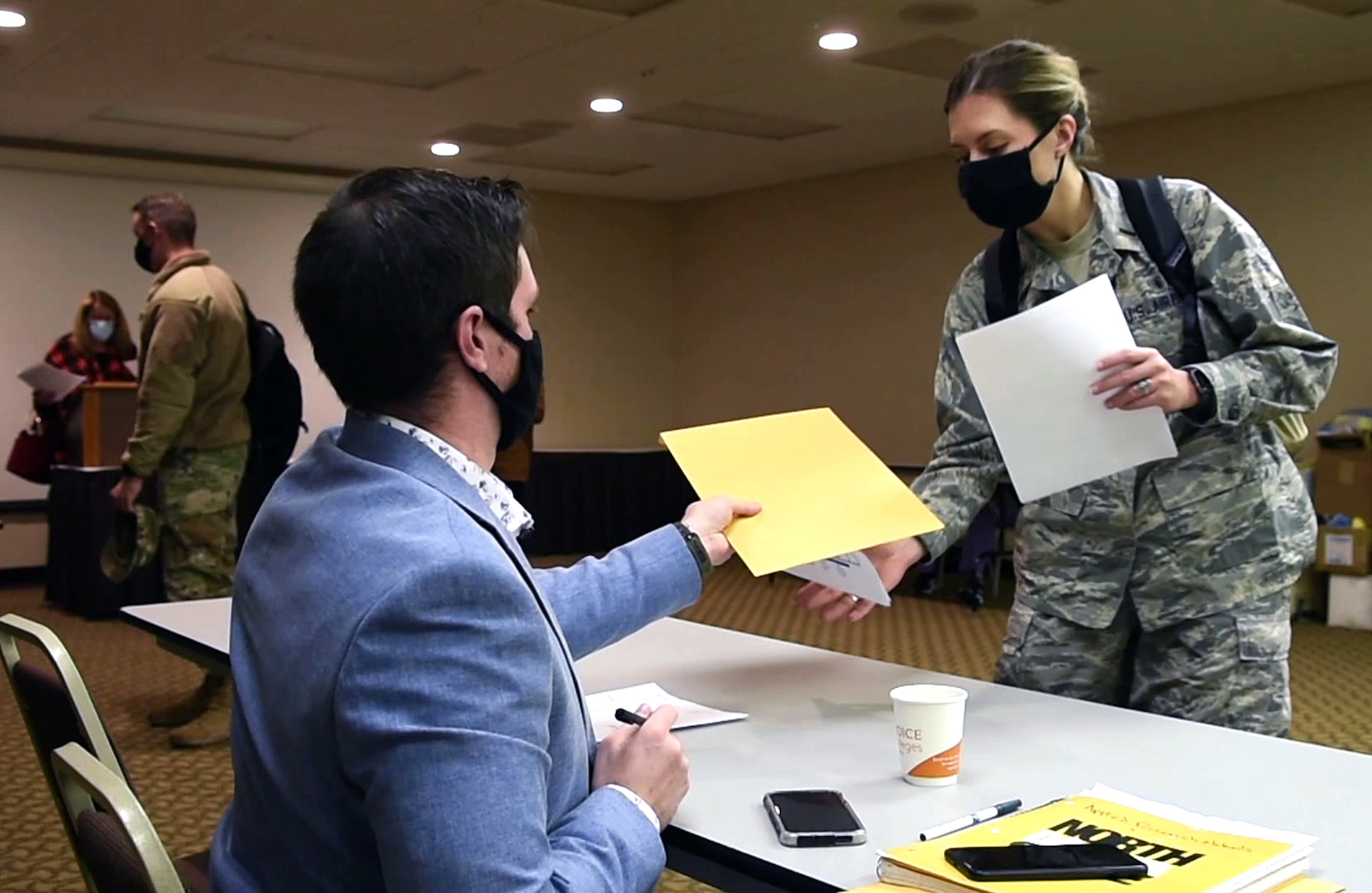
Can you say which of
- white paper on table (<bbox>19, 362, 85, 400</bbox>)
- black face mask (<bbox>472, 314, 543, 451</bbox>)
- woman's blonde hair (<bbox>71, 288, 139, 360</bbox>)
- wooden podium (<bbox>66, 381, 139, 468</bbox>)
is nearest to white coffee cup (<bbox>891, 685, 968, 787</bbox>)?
black face mask (<bbox>472, 314, 543, 451</bbox>)

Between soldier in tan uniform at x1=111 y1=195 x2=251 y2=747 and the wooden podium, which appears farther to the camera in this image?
the wooden podium

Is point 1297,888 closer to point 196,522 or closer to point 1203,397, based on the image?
point 1203,397

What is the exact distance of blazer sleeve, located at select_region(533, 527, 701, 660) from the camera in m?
1.56

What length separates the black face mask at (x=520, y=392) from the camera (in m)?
1.12

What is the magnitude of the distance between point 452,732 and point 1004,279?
1.19 meters

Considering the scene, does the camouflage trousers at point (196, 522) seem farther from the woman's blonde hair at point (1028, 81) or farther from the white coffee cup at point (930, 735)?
the white coffee cup at point (930, 735)

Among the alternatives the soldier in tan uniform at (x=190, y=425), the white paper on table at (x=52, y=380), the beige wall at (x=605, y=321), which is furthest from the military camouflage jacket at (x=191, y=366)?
the beige wall at (x=605, y=321)

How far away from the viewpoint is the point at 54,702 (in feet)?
4.84

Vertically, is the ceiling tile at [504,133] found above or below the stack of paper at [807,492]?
above

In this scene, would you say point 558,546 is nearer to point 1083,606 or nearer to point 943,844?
point 1083,606

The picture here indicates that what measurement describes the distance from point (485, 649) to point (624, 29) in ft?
15.3

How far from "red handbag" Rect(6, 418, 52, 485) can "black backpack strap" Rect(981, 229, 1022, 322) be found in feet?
20.0

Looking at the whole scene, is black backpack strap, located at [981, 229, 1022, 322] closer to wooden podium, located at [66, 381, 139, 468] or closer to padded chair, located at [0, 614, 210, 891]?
padded chair, located at [0, 614, 210, 891]

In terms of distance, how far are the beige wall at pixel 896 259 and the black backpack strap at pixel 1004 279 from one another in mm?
5368
